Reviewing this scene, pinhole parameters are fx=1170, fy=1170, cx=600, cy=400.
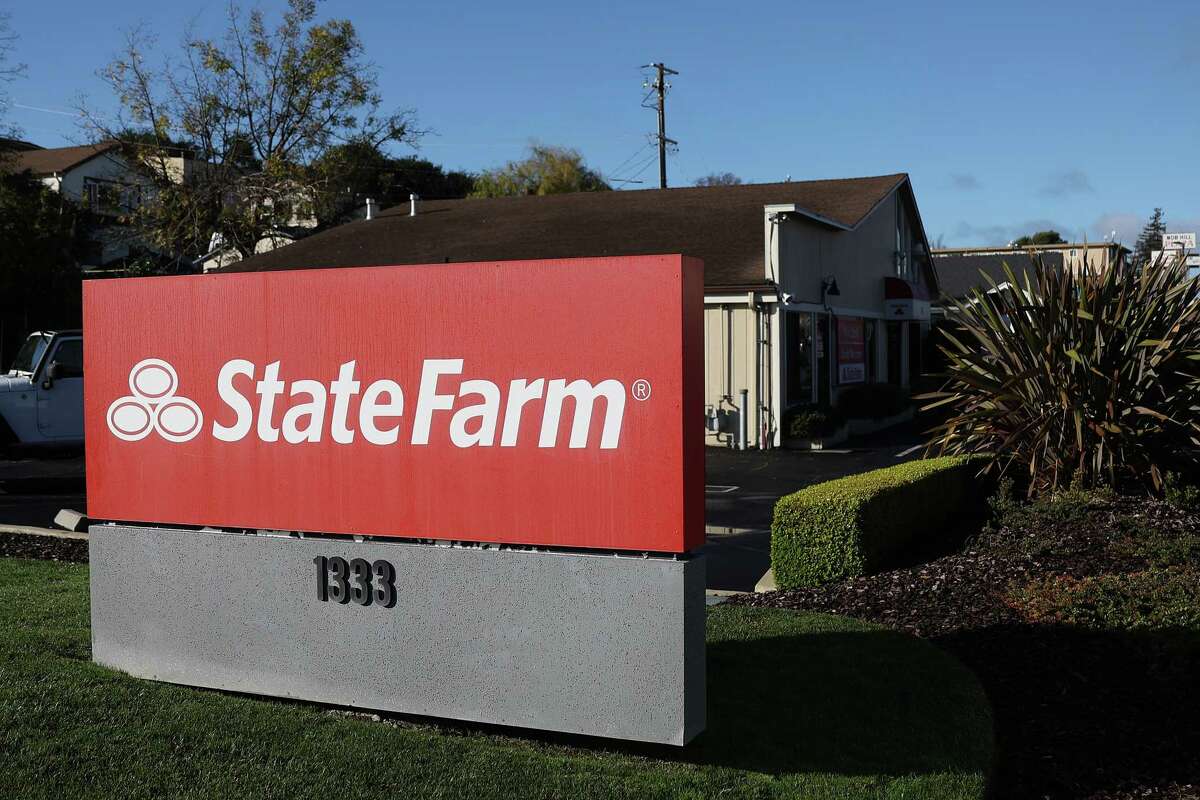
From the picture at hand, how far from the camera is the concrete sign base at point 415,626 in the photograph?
5.29m

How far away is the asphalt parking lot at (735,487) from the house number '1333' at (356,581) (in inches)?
153

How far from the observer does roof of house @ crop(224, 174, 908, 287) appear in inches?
952

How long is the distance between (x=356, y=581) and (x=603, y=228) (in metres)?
21.2

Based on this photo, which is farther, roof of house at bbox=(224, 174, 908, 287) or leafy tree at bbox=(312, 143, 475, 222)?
leafy tree at bbox=(312, 143, 475, 222)

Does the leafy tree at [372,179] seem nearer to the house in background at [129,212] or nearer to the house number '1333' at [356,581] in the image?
the house in background at [129,212]

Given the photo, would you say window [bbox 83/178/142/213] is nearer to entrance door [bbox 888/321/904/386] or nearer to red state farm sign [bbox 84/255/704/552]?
entrance door [bbox 888/321/904/386]

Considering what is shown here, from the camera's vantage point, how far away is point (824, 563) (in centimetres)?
904

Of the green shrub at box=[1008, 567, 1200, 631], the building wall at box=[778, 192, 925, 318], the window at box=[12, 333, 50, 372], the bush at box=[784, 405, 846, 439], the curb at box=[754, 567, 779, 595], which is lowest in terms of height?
the curb at box=[754, 567, 779, 595]

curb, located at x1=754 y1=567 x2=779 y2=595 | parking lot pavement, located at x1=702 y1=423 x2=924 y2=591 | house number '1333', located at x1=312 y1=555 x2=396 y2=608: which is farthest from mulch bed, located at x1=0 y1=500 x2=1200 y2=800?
house number '1333', located at x1=312 y1=555 x2=396 y2=608

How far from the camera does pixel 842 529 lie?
8.93 m

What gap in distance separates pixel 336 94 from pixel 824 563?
34.7 meters

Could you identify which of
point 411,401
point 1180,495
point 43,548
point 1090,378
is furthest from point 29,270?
point 1180,495

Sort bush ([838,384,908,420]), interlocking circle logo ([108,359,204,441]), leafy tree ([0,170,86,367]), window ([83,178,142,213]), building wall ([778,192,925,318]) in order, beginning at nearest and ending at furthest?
interlocking circle logo ([108,359,204,441]) < building wall ([778,192,925,318]) < bush ([838,384,908,420]) < leafy tree ([0,170,86,367]) < window ([83,178,142,213])

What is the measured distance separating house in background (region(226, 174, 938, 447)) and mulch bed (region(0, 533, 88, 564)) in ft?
41.3
